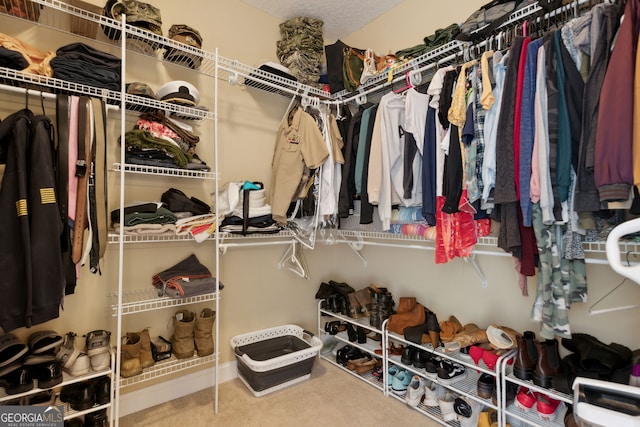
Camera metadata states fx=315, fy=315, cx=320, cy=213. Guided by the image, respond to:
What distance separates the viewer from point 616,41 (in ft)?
3.41

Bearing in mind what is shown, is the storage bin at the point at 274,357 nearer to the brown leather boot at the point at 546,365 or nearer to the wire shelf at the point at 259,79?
the brown leather boot at the point at 546,365

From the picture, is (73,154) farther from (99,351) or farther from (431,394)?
(431,394)

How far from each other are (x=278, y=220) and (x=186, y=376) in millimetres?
1180

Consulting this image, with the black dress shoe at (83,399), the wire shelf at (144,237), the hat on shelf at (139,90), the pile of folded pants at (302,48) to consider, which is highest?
the pile of folded pants at (302,48)

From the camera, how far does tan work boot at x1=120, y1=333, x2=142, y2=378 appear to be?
1634 mm

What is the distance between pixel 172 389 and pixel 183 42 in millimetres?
2114

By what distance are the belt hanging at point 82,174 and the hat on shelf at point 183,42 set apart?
25.5 inches

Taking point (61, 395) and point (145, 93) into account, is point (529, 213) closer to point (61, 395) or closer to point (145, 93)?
point (145, 93)

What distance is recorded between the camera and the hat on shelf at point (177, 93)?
5.82ft

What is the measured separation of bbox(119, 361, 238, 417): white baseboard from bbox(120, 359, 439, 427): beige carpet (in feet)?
0.13

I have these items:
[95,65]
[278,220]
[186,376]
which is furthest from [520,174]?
[186,376]

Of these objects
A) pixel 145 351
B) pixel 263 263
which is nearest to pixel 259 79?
pixel 263 263

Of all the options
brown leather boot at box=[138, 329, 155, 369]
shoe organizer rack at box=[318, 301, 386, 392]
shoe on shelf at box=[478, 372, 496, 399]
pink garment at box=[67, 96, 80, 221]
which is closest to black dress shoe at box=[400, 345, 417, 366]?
shoe organizer rack at box=[318, 301, 386, 392]

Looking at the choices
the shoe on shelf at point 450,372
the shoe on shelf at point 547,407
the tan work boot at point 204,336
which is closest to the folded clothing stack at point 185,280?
the tan work boot at point 204,336
